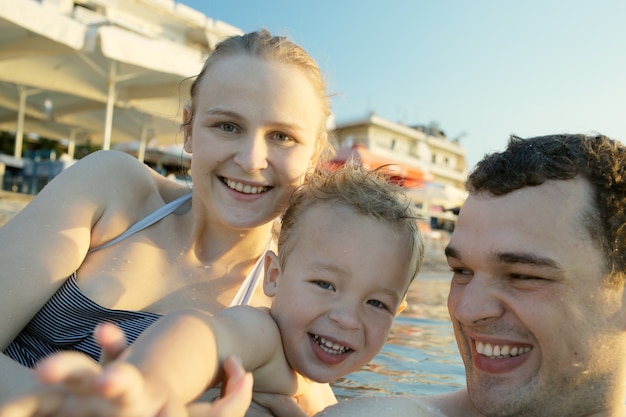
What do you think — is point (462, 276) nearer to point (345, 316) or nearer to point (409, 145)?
point (345, 316)

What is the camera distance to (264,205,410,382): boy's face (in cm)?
211

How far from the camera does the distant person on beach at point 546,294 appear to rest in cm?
193

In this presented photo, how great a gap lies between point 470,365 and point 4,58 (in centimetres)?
1022

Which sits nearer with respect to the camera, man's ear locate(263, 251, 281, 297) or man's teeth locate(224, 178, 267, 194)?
man's ear locate(263, 251, 281, 297)

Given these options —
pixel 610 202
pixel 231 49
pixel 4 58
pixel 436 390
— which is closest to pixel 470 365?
pixel 610 202

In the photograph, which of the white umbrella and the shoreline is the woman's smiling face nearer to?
the shoreline

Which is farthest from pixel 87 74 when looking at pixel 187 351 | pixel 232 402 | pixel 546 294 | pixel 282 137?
pixel 232 402

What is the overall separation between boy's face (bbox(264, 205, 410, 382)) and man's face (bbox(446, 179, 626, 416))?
32 centimetres

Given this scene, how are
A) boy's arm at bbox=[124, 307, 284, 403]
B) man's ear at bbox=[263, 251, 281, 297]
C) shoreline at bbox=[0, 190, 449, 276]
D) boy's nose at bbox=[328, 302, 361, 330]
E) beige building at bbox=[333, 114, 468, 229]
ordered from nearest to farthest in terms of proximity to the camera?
boy's arm at bbox=[124, 307, 284, 403], boy's nose at bbox=[328, 302, 361, 330], man's ear at bbox=[263, 251, 281, 297], shoreline at bbox=[0, 190, 449, 276], beige building at bbox=[333, 114, 468, 229]

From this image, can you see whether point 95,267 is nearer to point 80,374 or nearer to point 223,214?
point 223,214

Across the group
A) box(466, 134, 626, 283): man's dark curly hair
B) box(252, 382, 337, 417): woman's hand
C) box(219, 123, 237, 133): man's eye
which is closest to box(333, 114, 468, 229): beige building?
box(219, 123, 237, 133): man's eye

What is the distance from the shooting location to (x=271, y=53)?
2.57 m

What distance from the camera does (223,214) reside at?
8.13ft

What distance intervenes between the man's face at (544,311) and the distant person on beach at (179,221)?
72 cm
